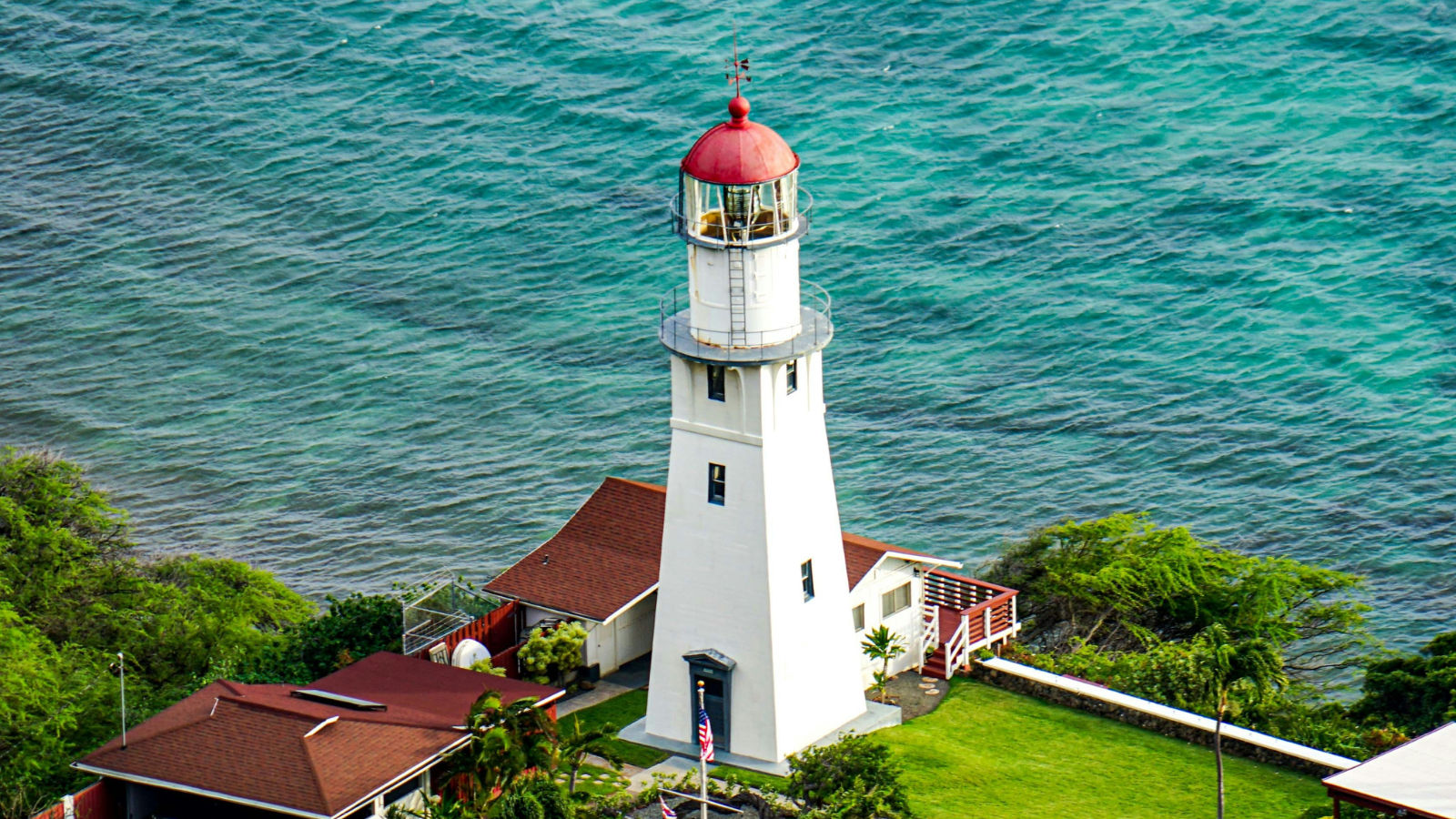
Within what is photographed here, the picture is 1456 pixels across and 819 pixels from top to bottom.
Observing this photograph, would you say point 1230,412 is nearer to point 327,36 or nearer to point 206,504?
point 206,504

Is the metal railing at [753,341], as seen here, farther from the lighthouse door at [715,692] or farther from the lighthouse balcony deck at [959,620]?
the lighthouse balcony deck at [959,620]

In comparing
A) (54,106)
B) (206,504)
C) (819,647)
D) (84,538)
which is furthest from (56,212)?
(819,647)

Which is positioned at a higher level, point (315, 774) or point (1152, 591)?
point (315, 774)

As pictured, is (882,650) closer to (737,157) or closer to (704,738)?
(704,738)

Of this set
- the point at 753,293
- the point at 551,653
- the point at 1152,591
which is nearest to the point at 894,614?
the point at 551,653

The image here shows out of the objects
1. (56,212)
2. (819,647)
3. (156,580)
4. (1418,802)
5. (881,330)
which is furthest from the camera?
(56,212)

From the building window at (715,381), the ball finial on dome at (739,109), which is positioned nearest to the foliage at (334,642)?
the building window at (715,381)

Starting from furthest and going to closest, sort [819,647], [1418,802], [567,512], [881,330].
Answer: [881,330] → [567,512] → [819,647] → [1418,802]
